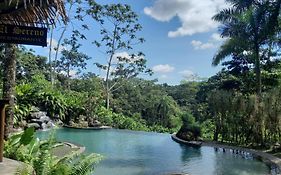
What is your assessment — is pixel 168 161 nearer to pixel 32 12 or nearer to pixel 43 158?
pixel 43 158

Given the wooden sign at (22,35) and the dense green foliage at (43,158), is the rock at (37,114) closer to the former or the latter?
the dense green foliage at (43,158)

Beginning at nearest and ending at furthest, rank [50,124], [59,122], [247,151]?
[247,151] → [50,124] → [59,122]

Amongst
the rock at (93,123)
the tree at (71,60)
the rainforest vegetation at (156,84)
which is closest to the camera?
the rainforest vegetation at (156,84)

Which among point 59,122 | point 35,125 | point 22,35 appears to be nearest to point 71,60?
point 59,122

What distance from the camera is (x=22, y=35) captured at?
488 cm

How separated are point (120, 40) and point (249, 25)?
13.4 metres

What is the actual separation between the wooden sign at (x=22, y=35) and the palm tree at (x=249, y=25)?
1197 centimetres

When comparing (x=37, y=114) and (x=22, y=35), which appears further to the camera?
(x=37, y=114)

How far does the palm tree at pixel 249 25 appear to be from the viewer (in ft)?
50.3

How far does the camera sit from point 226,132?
16078mm

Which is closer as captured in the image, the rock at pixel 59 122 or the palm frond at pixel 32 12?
the palm frond at pixel 32 12

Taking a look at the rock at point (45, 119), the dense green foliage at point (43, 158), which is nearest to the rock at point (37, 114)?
the rock at point (45, 119)

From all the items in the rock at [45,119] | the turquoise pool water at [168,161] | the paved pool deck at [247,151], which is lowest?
the turquoise pool water at [168,161]

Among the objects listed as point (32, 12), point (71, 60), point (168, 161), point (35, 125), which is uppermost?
point (71, 60)
